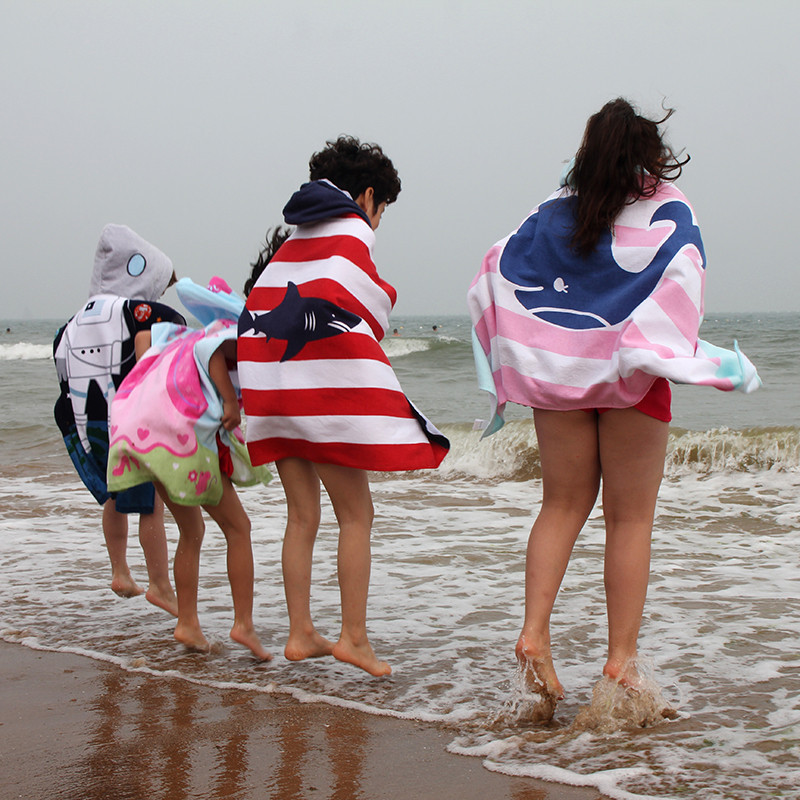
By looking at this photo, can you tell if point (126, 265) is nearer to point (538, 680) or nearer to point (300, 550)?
point (300, 550)

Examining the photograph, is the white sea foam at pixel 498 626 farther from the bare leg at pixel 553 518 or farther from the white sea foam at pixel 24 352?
the white sea foam at pixel 24 352

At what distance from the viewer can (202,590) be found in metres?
4.35

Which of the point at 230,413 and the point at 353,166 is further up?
the point at 353,166

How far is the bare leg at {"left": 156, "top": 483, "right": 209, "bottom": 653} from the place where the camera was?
132 inches

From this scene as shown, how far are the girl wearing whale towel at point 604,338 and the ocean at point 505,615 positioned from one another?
11.2 inches

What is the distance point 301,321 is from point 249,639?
46.8 inches

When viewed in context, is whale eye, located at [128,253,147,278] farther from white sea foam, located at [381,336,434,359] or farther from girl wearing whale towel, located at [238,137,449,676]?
white sea foam, located at [381,336,434,359]

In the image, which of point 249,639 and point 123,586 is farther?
point 123,586

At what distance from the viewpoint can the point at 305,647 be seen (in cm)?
300

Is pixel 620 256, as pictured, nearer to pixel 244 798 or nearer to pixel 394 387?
pixel 394 387

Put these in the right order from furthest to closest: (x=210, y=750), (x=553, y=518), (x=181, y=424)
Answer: (x=181, y=424), (x=553, y=518), (x=210, y=750)

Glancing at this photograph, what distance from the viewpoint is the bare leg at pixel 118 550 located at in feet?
Answer: 12.8

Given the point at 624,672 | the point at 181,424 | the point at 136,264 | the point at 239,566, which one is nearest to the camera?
the point at 624,672

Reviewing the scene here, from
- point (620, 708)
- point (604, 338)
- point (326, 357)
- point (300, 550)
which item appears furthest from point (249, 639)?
point (604, 338)
